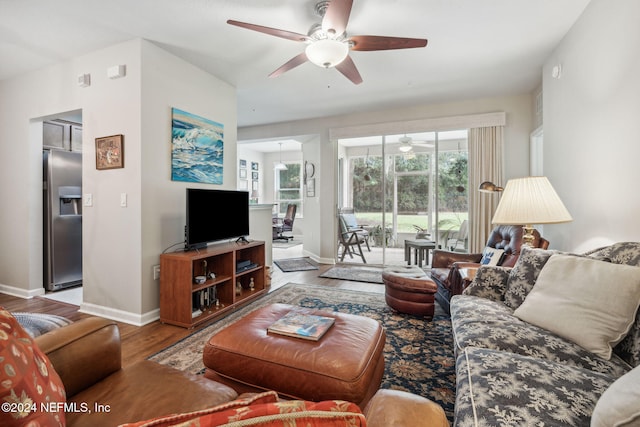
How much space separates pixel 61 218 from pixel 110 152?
163 cm

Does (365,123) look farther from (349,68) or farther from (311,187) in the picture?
(349,68)

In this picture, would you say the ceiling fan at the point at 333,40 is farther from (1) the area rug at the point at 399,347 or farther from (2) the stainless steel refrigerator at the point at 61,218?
(2) the stainless steel refrigerator at the point at 61,218

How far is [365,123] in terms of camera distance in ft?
16.6

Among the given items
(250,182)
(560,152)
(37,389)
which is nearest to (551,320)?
(37,389)

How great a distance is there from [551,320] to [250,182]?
27.7 ft

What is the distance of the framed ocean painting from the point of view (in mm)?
3023

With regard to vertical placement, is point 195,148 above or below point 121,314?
above

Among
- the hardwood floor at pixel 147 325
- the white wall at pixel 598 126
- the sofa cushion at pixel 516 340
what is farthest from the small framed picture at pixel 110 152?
the white wall at pixel 598 126

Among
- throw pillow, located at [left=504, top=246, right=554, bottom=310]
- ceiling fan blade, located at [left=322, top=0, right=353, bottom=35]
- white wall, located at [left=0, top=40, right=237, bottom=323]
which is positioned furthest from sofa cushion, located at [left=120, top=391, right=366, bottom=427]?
white wall, located at [left=0, top=40, right=237, bottom=323]

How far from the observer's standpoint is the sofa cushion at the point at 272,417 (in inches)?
15.0

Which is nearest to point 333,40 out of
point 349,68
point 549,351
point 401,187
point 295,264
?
point 349,68

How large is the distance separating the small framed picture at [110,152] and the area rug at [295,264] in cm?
286

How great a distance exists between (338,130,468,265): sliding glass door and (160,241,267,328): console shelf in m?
2.20

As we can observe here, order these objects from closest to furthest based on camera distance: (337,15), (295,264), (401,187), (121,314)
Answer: (337,15)
(121,314)
(401,187)
(295,264)
